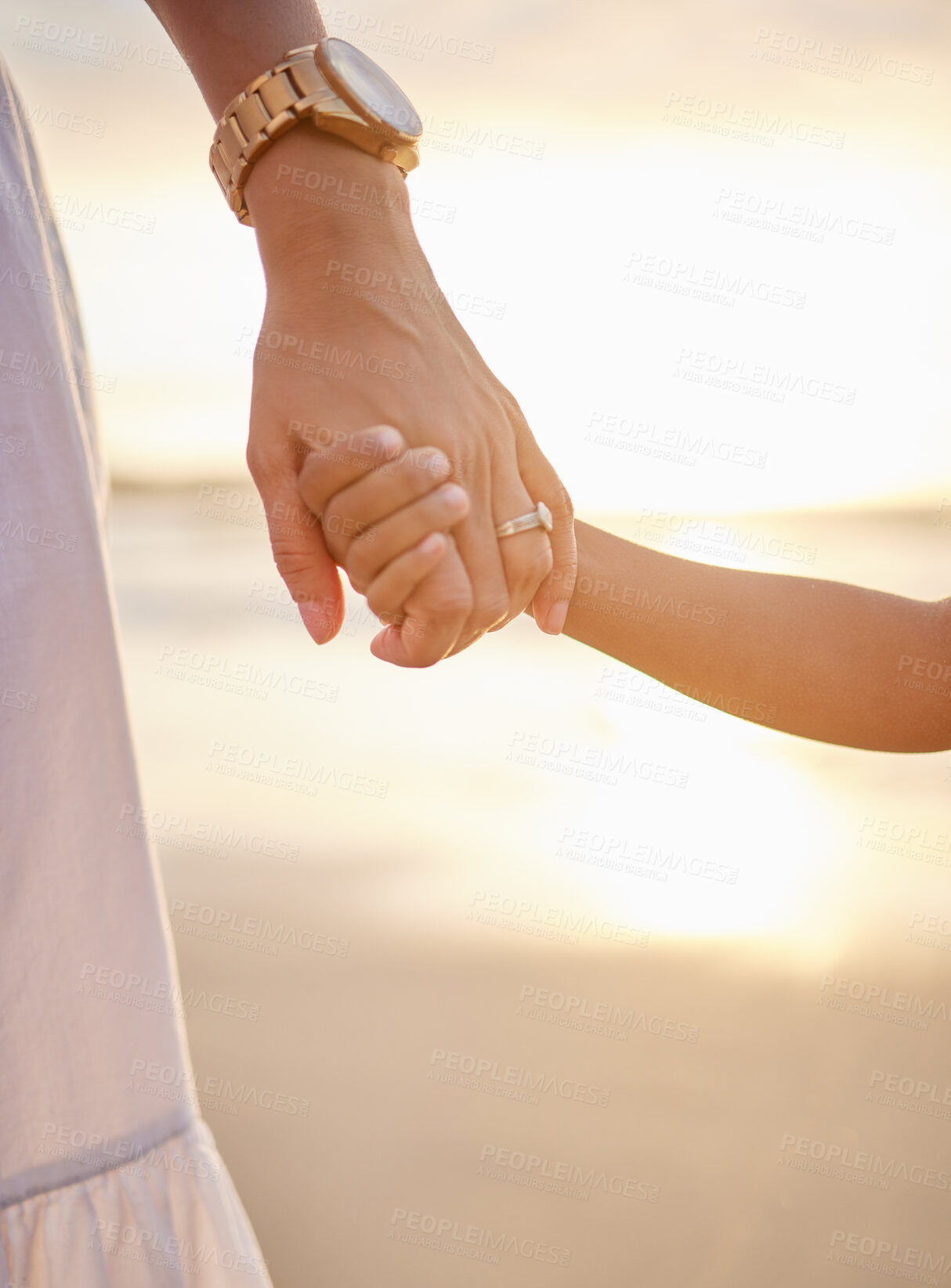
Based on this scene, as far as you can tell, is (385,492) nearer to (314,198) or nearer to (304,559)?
(304,559)

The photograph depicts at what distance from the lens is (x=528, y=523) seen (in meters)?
1.03

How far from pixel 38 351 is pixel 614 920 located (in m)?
2.10

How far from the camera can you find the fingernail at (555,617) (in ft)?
3.73

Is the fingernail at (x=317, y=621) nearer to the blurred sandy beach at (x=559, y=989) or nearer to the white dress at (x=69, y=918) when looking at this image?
the white dress at (x=69, y=918)

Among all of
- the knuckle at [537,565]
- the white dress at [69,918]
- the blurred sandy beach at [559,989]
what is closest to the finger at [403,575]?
the knuckle at [537,565]

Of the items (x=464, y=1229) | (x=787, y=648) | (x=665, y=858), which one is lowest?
(x=665, y=858)

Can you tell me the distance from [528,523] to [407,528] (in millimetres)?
136

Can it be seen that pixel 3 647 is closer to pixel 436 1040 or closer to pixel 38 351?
pixel 38 351

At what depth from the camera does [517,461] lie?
1.04 metres

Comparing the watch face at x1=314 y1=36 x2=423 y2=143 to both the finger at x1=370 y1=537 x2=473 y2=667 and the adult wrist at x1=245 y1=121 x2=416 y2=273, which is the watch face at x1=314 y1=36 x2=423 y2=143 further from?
the finger at x1=370 y1=537 x2=473 y2=667

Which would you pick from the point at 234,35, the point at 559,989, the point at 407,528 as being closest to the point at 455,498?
the point at 407,528

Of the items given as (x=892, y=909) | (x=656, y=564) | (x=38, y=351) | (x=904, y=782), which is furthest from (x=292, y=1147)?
(x=904, y=782)

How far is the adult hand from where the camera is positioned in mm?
927

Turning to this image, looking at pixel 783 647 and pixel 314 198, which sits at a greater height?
pixel 314 198
